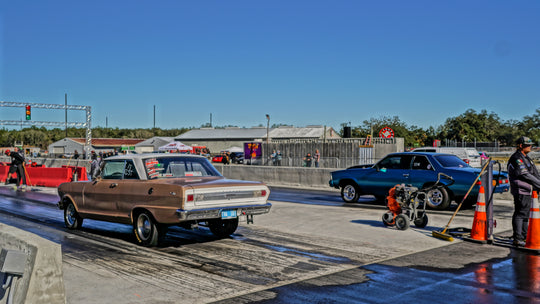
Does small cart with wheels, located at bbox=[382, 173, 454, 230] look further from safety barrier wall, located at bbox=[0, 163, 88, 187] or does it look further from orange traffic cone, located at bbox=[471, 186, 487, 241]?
safety barrier wall, located at bbox=[0, 163, 88, 187]

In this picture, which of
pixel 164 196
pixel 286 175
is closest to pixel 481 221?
pixel 164 196

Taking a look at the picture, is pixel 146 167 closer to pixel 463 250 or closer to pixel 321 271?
pixel 321 271

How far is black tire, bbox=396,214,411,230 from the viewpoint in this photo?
33.6 ft

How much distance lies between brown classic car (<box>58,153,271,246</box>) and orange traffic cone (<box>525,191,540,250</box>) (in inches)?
168

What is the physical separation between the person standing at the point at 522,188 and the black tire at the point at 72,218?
8347 millimetres

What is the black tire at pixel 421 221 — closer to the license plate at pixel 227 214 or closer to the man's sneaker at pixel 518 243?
the man's sneaker at pixel 518 243

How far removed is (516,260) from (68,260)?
6664mm

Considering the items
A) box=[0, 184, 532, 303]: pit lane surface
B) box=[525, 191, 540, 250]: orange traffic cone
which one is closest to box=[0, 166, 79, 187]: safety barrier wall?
box=[0, 184, 532, 303]: pit lane surface

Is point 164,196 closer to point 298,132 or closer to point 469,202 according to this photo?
point 469,202

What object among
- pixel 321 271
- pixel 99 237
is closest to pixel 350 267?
pixel 321 271

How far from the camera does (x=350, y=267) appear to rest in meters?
7.29

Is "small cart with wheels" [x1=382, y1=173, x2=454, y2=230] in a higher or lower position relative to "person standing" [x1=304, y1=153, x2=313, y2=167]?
lower

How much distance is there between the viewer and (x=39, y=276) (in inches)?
186

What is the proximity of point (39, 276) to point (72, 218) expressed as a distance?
6660 mm
